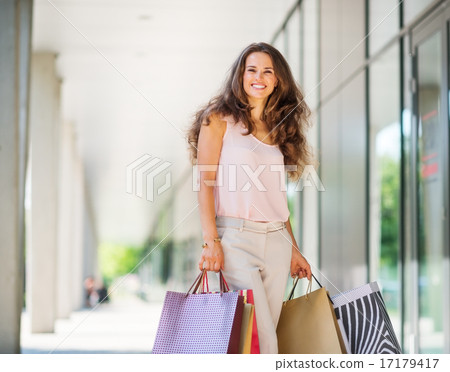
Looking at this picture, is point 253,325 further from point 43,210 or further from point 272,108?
Result: point 43,210

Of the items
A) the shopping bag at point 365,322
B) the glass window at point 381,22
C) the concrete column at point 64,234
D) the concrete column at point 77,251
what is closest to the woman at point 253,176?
the shopping bag at point 365,322

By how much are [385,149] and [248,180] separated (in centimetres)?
329

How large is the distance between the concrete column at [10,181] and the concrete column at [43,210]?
3745mm

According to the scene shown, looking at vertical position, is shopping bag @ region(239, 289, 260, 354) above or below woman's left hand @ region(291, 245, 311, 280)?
below

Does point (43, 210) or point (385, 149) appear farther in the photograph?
point (43, 210)

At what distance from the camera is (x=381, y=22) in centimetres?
500

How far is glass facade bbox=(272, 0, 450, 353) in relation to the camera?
4.16 meters

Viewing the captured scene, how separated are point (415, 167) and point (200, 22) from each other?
3510 millimetres

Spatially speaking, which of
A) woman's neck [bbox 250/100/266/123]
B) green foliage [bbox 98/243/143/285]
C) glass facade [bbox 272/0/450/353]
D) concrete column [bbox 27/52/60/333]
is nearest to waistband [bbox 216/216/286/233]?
woman's neck [bbox 250/100/266/123]

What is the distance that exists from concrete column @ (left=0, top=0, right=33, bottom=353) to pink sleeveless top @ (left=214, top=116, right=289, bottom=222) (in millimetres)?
2558

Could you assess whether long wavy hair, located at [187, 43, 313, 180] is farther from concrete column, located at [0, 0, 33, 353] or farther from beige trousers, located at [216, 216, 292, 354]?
concrete column, located at [0, 0, 33, 353]

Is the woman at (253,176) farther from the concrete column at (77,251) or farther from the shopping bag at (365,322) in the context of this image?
the concrete column at (77,251)

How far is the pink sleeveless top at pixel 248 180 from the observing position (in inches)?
80.0

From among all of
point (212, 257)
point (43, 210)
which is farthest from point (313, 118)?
point (43, 210)
